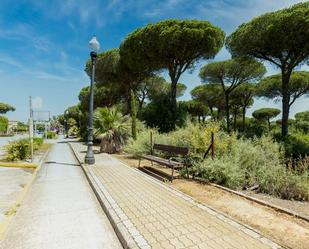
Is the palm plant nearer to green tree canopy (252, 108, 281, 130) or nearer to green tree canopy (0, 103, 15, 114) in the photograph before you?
green tree canopy (252, 108, 281, 130)

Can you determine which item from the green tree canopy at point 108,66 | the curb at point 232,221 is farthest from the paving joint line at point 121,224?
the green tree canopy at point 108,66

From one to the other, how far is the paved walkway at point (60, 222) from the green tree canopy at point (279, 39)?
47.2 feet

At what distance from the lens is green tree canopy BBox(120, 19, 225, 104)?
17391mm

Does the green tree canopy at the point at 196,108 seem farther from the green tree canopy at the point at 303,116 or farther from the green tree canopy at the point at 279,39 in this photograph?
the green tree canopy at the point at 279,39

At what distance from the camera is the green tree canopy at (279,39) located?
14.8 m

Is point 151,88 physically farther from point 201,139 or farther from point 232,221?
point 232,221

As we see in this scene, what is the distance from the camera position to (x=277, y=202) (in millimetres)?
5480

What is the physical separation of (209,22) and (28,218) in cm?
1712

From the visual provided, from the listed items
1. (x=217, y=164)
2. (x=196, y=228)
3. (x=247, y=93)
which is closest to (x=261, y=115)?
(x=247, y=93)

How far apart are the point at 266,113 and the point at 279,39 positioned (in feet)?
123

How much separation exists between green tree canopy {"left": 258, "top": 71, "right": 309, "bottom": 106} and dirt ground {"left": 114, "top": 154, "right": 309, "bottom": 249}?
24000 millimetres

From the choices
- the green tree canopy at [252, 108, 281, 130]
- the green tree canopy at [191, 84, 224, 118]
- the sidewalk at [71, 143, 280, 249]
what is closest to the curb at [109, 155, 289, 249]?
the sidewalk at [71, 143, 280, 249]

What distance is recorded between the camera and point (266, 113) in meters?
50.6

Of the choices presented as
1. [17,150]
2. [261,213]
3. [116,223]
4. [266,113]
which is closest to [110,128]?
[17,150]
